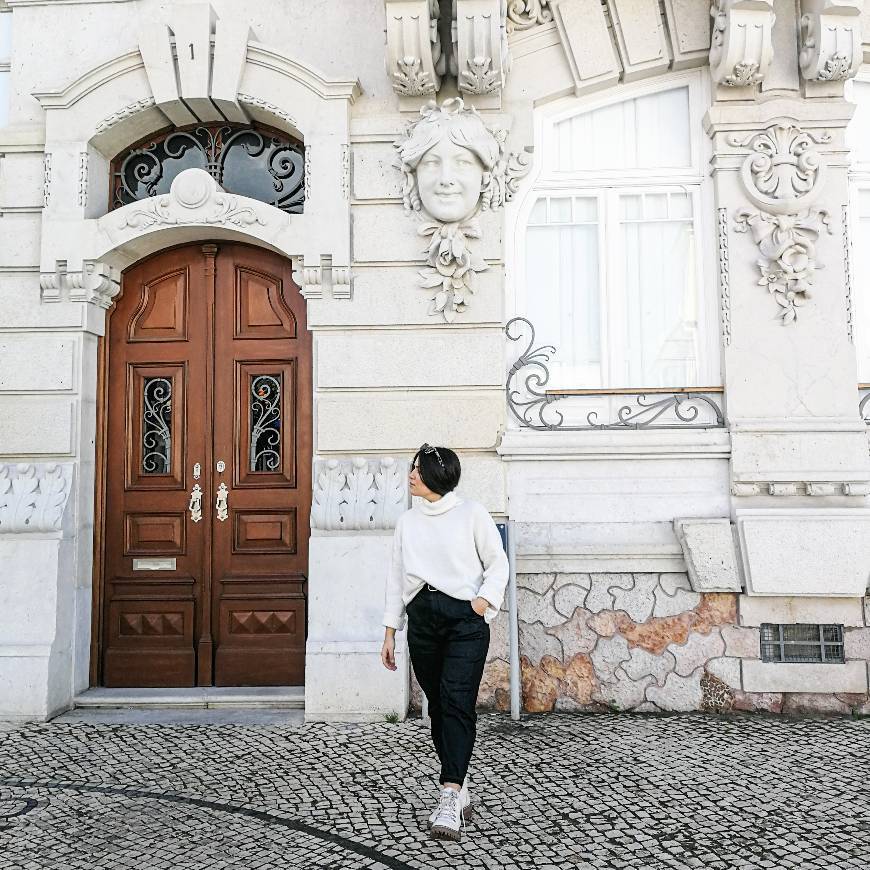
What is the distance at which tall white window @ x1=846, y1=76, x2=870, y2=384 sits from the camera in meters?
5.90

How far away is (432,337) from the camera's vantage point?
5.71 metres

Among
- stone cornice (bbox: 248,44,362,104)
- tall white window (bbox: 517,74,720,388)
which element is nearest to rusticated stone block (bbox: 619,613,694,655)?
tall white window (bbox: 517,74,720,388)

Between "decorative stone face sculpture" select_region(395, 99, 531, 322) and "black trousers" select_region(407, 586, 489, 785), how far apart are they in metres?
2.61

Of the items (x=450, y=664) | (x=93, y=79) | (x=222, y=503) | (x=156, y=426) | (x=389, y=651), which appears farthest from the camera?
(x=156, y=426)

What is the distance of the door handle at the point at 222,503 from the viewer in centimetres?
598

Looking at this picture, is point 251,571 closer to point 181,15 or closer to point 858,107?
point 181,15

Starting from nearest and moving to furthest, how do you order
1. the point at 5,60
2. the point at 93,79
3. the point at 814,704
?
the point at 814,704, the point at 93,79, the point at 5,60

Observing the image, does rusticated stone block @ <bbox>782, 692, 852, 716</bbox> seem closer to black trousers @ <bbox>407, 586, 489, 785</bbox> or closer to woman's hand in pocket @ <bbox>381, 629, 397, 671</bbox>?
black trousers @ <bbox>407, 586, 489, 785</bbox>

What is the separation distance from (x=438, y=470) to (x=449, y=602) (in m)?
0.57

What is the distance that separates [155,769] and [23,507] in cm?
216

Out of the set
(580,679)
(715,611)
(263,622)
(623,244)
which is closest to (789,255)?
(623,244)

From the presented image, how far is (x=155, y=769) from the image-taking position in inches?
176

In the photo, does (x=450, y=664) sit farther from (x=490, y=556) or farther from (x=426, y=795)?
(x=426, y=795)

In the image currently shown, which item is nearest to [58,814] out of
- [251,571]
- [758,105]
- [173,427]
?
[251,571]
